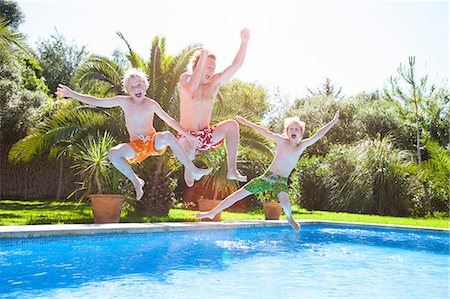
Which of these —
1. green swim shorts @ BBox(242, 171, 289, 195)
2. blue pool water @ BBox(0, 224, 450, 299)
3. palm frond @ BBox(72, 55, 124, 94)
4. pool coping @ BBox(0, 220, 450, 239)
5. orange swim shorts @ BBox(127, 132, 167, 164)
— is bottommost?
blue pool water @ BBox(0, 224, 450, 299)

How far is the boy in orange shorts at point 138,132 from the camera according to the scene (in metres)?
3.67

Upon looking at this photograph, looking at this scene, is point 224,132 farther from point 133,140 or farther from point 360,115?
point 360,115

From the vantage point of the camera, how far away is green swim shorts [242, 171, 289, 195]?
446cm

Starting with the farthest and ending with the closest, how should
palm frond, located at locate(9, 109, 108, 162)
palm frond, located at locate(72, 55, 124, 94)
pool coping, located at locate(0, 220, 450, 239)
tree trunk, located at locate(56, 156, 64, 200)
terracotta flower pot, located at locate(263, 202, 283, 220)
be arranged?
tree trunk, located at locate(56, 156, 64, 200), terracotta flower pot, located at locate(263, 202, 283, 220), palm frond, located at locate(72, 55, 124, 94), palm frond, located at locate(9, 109, 108, 162), pool coping, located at locate(0, 220, 450, 239)

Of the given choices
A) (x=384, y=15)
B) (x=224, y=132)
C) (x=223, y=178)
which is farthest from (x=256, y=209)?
(x=224, y=132)

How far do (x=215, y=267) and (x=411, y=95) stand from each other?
15.6 metres

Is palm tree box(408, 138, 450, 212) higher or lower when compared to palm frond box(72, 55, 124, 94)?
lower

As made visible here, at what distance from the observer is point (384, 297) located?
6660 mm

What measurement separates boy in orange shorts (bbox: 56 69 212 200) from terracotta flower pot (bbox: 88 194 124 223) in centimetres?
704

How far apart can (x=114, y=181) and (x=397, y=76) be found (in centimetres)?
1475

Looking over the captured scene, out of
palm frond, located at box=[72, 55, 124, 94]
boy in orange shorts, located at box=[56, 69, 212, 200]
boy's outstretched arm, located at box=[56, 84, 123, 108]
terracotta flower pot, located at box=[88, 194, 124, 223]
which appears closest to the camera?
boy's outstretched arm, located at box=[56, 84, 123, 108]

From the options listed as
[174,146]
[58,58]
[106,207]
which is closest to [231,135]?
[174,146]

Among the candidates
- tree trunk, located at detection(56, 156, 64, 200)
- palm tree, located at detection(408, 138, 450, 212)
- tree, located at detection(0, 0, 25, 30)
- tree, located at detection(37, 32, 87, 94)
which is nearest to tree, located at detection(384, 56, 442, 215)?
palm tree, located at detection(408, 138, 450, 212)

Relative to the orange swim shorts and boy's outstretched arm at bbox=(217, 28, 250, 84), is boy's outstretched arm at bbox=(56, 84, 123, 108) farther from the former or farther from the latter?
boy's outstretched arm at bbox=(217, 28, 250, 84)
